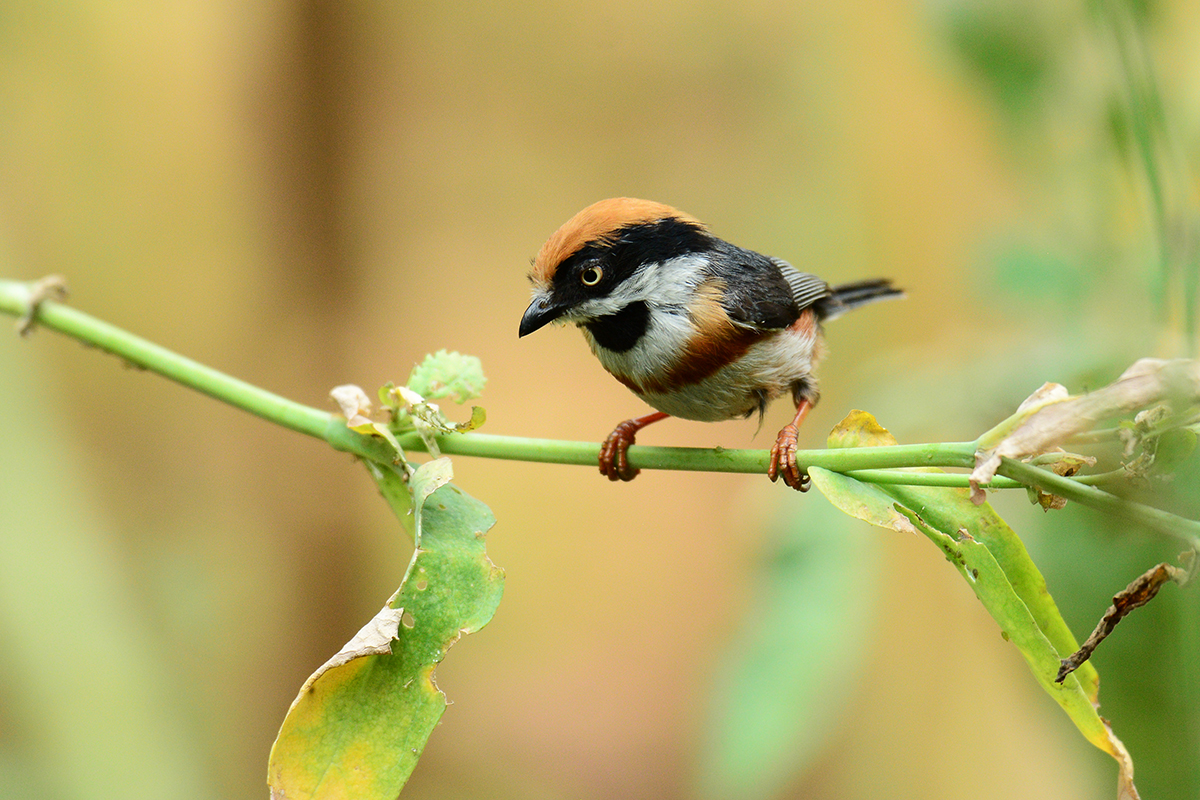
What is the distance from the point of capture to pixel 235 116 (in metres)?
6.06

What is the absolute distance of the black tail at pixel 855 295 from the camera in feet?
10.5

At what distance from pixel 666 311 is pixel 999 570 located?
1.25m

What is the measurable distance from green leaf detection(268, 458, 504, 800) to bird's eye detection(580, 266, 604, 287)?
96 cm

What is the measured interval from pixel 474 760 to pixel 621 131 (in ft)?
16.0

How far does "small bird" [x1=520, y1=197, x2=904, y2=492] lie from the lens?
2.27 metres

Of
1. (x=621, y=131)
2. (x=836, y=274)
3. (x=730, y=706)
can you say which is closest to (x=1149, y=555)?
(x=730, y=706)

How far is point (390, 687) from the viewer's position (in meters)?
1.35

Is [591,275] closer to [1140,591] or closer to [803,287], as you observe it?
[803,287]

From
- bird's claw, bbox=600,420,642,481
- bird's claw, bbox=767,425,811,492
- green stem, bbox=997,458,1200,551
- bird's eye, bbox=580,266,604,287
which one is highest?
bird's eye, bbox=580,266,604,287

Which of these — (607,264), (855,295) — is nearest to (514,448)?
(607,264)

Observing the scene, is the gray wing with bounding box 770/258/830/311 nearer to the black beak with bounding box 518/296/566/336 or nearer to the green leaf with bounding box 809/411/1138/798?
the black beak with bounding box 518/296/566/336

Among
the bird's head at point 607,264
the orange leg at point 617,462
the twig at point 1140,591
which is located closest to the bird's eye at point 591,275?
the bird's head at point 607,264

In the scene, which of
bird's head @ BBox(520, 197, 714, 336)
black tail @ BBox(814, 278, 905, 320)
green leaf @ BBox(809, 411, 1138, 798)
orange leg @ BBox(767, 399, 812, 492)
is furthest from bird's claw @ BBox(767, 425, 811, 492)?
black tail @ BBox(814, 278, 905, 320)

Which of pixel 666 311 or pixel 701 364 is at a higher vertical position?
pixel 666 311
